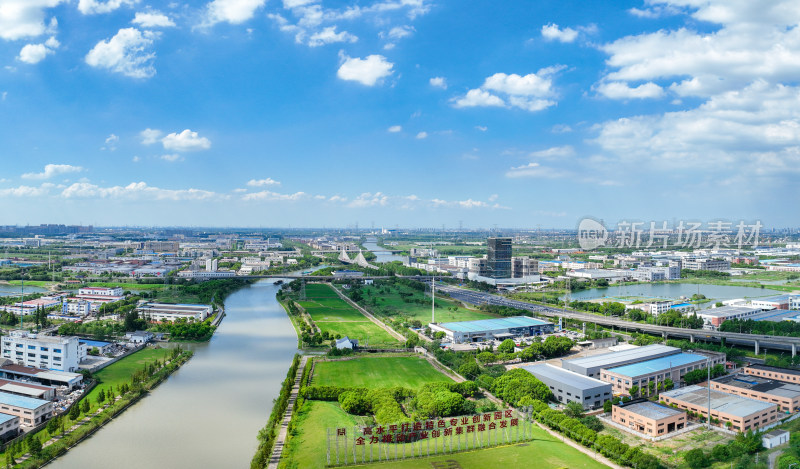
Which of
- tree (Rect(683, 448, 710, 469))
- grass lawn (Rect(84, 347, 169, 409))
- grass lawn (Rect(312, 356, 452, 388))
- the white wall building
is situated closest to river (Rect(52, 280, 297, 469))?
grass lawn (Rect(84, 347, 169, 409))

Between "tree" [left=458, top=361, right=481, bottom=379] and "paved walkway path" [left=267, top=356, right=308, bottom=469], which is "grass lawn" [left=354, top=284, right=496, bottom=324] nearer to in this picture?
"tree" [left=458, top=361, right=481, bottom=379]

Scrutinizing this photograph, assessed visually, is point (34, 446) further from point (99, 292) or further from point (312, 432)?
point (99, 292)

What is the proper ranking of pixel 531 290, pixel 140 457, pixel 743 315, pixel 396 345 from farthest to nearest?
pixel 531 290
pixel 743 315
pixel 396 345
pixel 140 457

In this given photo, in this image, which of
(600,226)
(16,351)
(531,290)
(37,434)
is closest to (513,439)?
(37,434)

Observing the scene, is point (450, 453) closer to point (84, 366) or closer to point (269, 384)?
point (269, 384)

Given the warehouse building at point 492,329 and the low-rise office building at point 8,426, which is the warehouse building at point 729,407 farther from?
the low-rise office building at point 8,426

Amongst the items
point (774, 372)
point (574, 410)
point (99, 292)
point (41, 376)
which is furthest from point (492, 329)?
point (99, 292)
